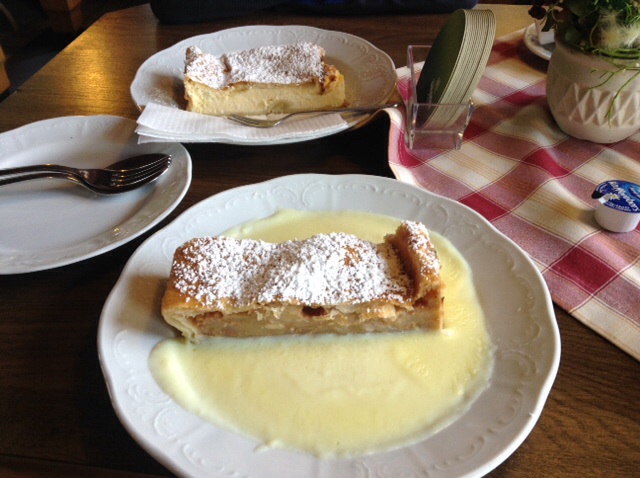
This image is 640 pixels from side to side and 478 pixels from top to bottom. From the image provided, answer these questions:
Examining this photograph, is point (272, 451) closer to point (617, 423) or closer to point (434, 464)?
point (434, 464)

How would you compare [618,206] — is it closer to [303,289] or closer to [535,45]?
[303,289]

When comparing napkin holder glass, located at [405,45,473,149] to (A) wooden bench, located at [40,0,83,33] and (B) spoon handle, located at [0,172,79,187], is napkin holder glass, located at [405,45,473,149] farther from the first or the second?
(A) wooden bench, located at [40,0,83,33]

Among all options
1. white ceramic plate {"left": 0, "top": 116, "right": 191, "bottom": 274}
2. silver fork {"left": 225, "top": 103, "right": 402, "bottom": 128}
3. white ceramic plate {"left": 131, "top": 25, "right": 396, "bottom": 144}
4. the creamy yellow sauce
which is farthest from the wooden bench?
the creamy yellow sauce

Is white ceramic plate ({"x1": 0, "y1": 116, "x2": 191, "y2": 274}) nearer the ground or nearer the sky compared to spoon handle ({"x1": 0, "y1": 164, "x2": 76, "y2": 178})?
nearer the ground

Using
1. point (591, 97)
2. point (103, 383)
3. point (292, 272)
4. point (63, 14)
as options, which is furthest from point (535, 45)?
point (63, 14)

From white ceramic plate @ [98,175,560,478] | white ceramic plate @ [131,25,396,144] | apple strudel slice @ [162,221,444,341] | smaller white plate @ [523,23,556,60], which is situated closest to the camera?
white ceramic plate @ [98,175,560,478]

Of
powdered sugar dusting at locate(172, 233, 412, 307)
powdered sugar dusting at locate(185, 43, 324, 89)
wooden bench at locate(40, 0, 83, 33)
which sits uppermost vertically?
powdered sugar dusting at locate(185, 43, 324, 89)

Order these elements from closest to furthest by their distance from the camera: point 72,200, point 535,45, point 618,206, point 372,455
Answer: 1. point 372,455
2. point 618,206
3. point 72,200
4. point 535,45
